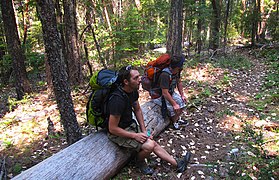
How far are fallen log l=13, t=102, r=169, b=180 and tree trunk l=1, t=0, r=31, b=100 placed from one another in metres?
7.93

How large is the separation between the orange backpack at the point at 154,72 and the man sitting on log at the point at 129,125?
1631 millimetres

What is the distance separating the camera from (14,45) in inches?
398

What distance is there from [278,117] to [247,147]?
7.55 ft

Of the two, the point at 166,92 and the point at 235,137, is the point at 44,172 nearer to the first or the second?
the point at 166,92

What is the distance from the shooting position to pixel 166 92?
5.73m

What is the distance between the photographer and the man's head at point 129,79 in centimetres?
407

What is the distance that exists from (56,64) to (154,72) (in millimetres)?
2785

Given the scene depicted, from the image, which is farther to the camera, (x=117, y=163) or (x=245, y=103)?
(x=245, y=103)

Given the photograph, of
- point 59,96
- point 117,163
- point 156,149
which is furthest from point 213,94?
point 59,96

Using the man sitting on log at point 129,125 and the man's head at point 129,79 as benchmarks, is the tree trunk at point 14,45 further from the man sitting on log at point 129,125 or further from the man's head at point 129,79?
the man's head at point 129,79

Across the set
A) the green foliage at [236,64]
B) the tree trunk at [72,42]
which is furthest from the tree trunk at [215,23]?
the tree trunk at [72,42]

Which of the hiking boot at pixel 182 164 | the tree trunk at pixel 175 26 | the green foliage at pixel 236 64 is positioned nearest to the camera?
the hiking boot at pixel 182 164

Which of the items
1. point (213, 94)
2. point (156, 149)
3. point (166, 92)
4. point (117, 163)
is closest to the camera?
point (117, 163)

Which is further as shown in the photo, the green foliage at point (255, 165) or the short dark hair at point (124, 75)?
the short dark hair at point (124, 75)
